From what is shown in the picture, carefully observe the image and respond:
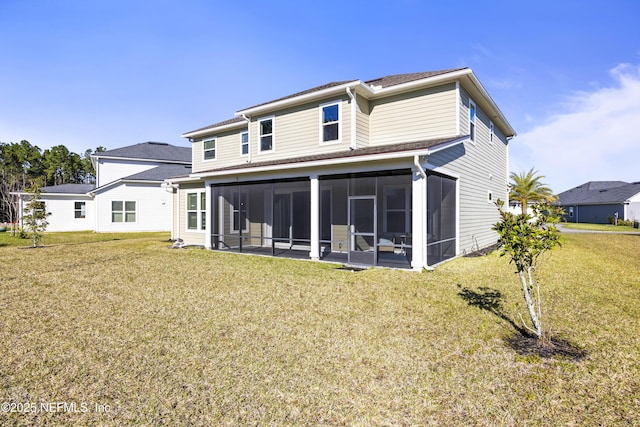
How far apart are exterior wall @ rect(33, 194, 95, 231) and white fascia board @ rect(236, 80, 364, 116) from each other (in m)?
20.9

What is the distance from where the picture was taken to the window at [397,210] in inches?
492

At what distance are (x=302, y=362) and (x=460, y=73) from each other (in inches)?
378

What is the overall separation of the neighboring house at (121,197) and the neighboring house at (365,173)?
10.4m

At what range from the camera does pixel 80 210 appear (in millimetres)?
27094

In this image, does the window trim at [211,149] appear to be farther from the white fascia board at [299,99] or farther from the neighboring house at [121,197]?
the neighboring house at [121,197]

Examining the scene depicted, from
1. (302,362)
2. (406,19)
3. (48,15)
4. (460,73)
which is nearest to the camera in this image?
(302,362)

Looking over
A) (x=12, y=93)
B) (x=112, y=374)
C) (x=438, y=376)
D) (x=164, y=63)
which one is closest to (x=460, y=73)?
(x=438, y=376)

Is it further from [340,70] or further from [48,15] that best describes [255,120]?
[48,15]

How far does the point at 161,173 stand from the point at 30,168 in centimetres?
3572

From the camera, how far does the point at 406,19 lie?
1377 centimetres

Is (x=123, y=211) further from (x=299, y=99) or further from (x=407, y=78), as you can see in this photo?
(x=407, y=78)

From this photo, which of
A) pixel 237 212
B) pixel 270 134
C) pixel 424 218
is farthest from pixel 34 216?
pixel 424 218

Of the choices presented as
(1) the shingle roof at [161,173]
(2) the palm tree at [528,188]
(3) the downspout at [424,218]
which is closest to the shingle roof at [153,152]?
(1) the shingle roof at [161,173]

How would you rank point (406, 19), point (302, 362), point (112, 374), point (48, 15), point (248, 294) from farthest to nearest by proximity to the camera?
1. point (406, 19)
2. point (48, 15)
3. point (248, 294)
4. point (302, 362)
5. point (112, 374)
